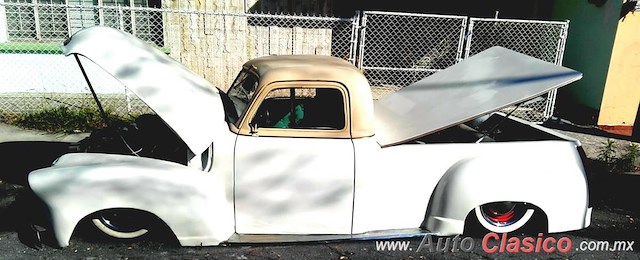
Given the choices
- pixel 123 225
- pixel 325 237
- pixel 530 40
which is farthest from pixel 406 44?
pixel 123 225

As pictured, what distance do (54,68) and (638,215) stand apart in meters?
9.07

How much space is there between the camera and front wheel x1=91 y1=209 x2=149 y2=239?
3.74 metres

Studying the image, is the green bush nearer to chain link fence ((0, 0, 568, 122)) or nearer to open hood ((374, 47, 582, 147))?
chain link fence ((0, 0, 568, 122))

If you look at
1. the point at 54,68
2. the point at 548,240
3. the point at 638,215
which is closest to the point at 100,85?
the point at 54,68

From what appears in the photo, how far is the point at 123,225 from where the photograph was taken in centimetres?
380

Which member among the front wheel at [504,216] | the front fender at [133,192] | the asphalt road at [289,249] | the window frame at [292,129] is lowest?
the asphalt road at [289,249]

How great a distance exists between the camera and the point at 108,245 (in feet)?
12.5

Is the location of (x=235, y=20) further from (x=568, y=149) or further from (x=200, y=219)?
(x=568, y=149)

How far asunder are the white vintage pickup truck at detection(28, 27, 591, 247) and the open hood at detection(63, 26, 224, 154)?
0.01 metres

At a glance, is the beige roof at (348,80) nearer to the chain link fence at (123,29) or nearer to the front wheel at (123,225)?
the front wheel at (123,225)

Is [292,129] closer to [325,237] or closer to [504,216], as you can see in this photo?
[325,237]

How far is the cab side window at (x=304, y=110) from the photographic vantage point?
147 inches

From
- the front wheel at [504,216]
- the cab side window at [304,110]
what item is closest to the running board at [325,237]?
the front wheel at [504,216]

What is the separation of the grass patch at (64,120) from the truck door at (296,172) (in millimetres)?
4105
